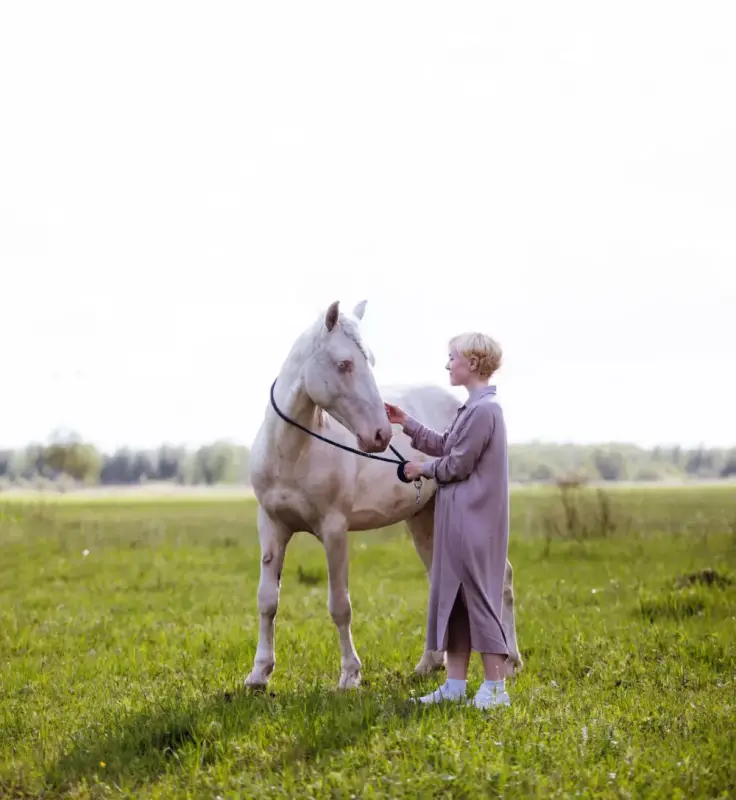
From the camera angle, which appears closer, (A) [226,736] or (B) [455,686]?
(A) [226,736]

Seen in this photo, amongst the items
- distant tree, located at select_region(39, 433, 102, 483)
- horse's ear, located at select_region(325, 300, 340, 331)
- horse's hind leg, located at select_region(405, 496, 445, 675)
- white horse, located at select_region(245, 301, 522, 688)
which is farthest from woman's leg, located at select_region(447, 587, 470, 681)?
distant tree, located at select_region(39, 433, 102, 483)

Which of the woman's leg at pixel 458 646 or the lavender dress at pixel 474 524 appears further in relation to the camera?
the woman's leg at pixel 458 646

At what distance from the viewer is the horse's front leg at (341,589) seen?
6449mm

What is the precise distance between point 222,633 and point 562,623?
3.37m

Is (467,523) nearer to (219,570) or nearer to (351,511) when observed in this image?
(351,511)

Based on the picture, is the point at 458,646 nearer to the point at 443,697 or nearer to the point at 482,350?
the point at 443,697

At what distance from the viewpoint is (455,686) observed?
591cm

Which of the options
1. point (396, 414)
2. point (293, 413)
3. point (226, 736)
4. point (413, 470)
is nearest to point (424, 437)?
point (396, 414)

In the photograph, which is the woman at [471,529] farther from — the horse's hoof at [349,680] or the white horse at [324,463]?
the horse's hoof at [349,680]

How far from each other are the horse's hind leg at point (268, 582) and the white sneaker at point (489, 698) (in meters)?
1.60

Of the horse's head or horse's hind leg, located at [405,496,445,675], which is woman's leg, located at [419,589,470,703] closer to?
the horse's head

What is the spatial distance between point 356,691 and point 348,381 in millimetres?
2061

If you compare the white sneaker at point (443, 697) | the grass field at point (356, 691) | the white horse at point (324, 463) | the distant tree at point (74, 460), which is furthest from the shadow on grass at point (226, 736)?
the distant tree at point (74, 460)

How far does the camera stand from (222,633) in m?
9.01
